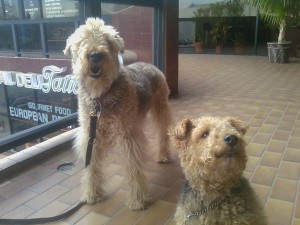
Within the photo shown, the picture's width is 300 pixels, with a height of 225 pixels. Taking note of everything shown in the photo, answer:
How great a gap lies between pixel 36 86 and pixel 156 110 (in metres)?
2.79

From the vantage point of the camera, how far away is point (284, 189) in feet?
8.91

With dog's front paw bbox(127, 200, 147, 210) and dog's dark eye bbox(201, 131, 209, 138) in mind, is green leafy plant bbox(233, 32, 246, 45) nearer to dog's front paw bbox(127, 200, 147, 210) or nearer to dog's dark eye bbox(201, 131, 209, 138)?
dog's front paw bbox(127, 200, 147, 210)

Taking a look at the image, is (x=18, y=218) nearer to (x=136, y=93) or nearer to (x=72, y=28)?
(x=136, y=93)

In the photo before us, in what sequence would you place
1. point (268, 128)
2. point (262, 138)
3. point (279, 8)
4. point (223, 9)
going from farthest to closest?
point (223, 9)
point (279, 8)
point (268, 128)
point (262, 138)

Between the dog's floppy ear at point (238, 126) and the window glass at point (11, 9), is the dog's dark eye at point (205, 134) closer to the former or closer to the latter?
the dog's floppy ear at point (238, 126)

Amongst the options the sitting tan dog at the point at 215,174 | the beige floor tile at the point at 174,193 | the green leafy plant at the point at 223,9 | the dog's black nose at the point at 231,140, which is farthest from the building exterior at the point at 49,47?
the green leafy plant at the point at 223,9

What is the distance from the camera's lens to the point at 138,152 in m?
2.59

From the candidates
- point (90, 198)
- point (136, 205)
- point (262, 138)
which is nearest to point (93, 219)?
point (90, 198)

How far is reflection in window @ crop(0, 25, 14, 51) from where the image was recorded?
15.5 feet

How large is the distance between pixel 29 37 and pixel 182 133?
391 cm

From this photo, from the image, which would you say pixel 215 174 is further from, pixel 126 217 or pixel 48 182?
pixel 48 182

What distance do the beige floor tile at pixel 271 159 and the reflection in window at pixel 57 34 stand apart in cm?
278

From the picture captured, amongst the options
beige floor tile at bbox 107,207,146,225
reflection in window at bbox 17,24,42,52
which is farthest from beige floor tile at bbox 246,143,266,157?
reflection in window at bbox 17,24,42,52

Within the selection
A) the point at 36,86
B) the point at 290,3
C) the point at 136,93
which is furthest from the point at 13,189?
the point at 290,3
